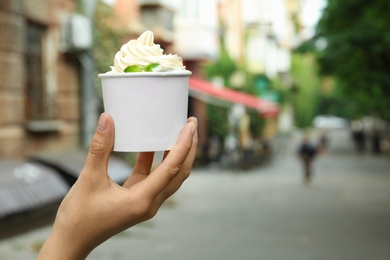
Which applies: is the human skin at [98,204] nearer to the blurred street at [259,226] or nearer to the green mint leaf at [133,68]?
the green mint leaf at [133,68]

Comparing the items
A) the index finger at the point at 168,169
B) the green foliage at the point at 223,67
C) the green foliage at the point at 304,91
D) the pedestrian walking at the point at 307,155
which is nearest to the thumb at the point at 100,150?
the index finger at the point at 168,169

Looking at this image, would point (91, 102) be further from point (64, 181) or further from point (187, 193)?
point (187, 193)

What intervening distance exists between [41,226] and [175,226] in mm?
2383

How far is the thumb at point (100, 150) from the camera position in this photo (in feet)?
5.54

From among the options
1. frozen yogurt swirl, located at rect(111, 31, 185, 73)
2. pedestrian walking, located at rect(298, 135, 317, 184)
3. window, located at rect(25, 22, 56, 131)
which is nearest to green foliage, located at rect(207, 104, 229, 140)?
pedestrian walking, located at rect(298, 135, 317, 184)

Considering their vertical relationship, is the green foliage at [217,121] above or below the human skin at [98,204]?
below

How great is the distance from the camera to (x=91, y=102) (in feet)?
49.3

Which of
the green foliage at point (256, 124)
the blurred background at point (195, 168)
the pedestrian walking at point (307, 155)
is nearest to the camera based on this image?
the blurred background at point (195, 168)

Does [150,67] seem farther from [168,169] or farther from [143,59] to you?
[168,169]

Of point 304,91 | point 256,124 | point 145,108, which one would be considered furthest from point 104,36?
point 304,91

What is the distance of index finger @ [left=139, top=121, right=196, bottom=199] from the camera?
67.7 inches

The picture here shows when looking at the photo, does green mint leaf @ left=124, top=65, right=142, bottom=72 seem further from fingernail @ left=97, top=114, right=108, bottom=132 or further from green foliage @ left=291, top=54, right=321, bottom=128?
green foliage @ left=291, top=54, right=321, bottom=128

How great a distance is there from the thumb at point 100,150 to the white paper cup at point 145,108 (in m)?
0.09

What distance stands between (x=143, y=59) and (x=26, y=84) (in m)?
11.4
